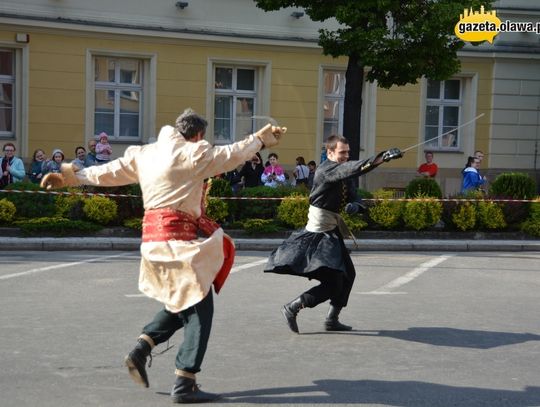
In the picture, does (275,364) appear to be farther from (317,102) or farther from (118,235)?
(317,102)

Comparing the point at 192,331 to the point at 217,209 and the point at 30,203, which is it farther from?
the point at 217,209

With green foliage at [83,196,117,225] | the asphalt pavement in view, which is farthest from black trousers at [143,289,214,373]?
green foliage at [83,196,117,225]

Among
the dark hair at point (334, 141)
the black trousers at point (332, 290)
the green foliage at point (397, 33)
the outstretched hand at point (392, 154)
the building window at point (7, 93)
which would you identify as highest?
the green foliage at point (397, 33)

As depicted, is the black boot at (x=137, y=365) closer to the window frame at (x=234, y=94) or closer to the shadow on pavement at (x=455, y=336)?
the shadow on pavement at (x=455, y=336)

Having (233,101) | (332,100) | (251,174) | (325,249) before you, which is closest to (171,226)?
(325,249)

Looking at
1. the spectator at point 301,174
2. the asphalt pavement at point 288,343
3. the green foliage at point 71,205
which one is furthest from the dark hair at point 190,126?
the spectator at point 301,174

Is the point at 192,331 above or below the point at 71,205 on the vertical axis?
above

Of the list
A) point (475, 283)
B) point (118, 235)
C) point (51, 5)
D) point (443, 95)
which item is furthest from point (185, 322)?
point (443, 95)

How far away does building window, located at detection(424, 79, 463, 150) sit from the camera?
89.6 ft

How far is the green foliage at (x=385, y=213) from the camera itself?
18188 mm

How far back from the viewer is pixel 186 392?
6.16 meters

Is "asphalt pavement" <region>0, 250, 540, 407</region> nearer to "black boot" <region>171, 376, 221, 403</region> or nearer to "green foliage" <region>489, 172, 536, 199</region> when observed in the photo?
"black boot" <region>171, 376, 221, 403</region>

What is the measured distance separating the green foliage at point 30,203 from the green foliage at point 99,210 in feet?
1.88

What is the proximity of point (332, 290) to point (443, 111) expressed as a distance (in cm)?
1954
